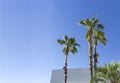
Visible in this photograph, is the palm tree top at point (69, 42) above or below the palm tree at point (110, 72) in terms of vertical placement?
above

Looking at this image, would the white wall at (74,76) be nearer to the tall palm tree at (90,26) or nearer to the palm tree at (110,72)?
the tall palm tree at (90,26)

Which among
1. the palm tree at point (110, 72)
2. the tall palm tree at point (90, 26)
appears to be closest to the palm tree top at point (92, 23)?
the tall palm tree at point (90, 26)

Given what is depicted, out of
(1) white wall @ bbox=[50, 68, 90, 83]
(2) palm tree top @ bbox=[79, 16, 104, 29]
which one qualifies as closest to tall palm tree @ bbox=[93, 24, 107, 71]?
(2) palm tree top @ bbox=[79, 16, 104, 29]

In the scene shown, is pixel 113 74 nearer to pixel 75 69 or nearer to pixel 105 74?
pixel 105 74

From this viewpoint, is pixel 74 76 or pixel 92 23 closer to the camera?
pixel 92 23

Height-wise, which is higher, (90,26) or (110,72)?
(90,26)

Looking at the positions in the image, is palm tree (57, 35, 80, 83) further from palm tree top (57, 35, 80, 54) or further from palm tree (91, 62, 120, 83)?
palm tree (91, 62, 120, 83)

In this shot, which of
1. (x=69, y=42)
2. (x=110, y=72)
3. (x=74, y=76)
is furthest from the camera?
(x=74, y=76)

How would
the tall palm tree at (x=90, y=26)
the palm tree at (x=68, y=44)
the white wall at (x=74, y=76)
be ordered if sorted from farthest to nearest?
the white wall at (x=74, y=76)
the palm tree at (x=68, y=44)
the tall palm tree at (x=90, y=26)

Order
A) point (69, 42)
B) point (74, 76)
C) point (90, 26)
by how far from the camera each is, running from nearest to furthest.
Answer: point (90, 26), point (69, 42), point (74, 76)

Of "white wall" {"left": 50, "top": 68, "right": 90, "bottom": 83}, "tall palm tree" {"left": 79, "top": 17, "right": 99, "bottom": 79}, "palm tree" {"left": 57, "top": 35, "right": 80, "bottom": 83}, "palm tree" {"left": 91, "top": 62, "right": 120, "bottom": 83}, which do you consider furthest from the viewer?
"white wall" {"left": 50, "top": 68, "right": 90, "bottom": 83}

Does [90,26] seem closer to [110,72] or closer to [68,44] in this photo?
[68,44]

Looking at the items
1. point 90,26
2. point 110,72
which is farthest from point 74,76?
point 110,72

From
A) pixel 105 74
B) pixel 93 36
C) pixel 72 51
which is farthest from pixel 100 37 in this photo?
pixel 105 74
